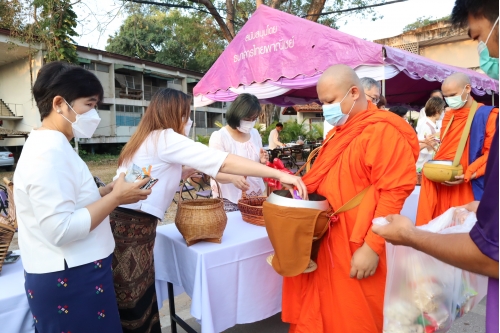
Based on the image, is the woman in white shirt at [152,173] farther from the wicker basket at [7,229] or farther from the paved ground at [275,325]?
the paved ground at [275,325]

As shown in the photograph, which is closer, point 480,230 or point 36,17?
point 480,230

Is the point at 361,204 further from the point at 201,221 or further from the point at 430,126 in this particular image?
the point at 430,126

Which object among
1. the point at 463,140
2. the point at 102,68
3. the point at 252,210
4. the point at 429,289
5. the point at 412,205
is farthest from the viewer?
the point at 102,68

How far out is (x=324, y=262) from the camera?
167 centimetres

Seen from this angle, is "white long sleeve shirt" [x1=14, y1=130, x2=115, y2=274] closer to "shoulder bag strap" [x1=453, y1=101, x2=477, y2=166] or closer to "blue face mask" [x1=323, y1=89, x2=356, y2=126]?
"blue face mask" [x1=323, y1=89, x2=356, y2=126]

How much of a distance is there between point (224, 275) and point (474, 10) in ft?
5.26

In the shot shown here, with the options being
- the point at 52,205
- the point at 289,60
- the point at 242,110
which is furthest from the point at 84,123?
the point at 289,60

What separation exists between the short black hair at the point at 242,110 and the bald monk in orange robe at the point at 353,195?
4.13ft

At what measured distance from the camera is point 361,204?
5.04 feet

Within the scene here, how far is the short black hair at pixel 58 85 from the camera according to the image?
1.31m

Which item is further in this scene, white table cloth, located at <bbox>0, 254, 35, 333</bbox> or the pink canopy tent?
the pink canopy tent

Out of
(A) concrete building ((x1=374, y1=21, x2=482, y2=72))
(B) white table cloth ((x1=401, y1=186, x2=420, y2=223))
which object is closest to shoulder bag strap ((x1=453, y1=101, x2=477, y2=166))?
(B) white table cloth ((x1=401, y1=186, x2=420, y2=223))

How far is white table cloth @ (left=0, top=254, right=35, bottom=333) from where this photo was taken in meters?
1.46

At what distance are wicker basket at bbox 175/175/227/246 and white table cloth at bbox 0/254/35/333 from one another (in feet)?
2.54
